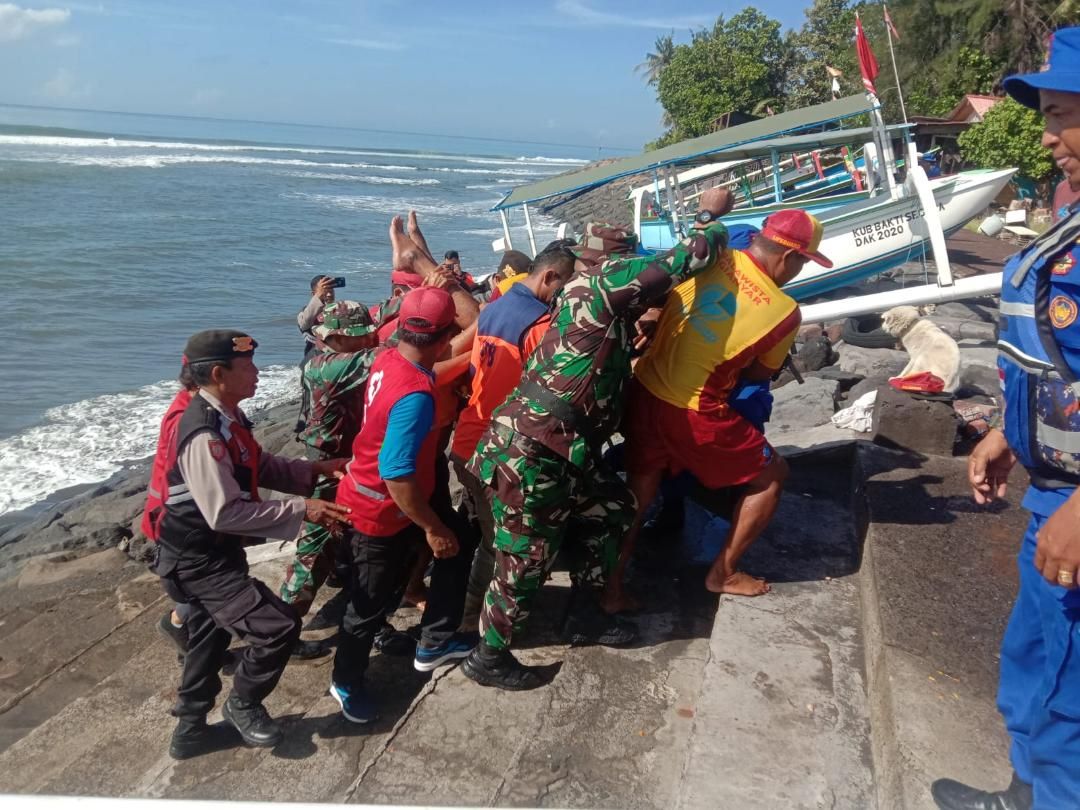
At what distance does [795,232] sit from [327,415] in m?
2.35

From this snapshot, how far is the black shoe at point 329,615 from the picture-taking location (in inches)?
172

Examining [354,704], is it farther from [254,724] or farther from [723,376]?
[723,376]

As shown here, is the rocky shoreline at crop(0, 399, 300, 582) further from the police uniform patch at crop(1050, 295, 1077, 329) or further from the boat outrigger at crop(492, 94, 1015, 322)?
the police uniform patch at crop(1050, 295, 1077, 329)

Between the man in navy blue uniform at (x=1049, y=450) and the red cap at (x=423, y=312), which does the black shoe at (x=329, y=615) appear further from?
the man in navy blue uniform at (x=1049, y=450)

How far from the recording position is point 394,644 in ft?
13.3

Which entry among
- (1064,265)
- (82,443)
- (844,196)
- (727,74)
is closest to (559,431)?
(1064,265)

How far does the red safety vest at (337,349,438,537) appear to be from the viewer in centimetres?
331

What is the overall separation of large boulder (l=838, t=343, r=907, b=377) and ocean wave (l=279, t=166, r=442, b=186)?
42470mm

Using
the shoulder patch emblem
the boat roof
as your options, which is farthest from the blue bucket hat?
the boat roof

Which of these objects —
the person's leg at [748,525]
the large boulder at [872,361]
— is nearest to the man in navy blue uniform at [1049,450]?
the person's leg at [748,525]

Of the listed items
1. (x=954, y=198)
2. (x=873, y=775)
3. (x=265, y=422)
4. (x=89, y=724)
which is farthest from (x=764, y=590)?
(x=954, y=198)

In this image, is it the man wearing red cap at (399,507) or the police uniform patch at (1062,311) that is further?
the man wearing red cap at (399,507)

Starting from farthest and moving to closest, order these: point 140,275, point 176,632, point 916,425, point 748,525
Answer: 1. point 140,275
2. point 916,425
3. point 176,632
4. point 748,525

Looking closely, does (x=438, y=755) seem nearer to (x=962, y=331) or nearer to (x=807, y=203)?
(x=962, y=331)
